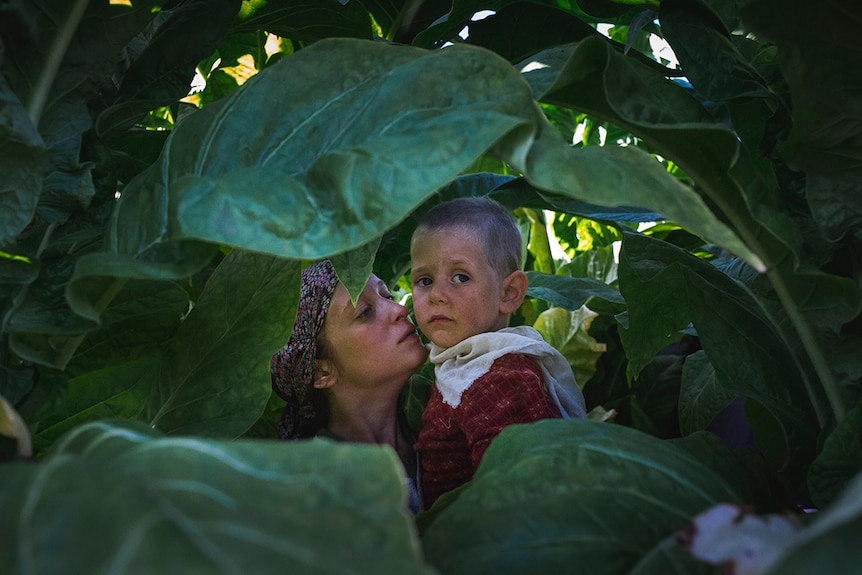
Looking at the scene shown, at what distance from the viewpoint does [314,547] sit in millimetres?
357

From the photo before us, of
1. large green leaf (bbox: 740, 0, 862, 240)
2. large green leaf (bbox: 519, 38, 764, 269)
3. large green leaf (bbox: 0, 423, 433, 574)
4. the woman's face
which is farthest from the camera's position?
the woman's face

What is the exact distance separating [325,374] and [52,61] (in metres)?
0.80

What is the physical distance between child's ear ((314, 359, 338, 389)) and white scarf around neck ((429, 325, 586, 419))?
0.19 m

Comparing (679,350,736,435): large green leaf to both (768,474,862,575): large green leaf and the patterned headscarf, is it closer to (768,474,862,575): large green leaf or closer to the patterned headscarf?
the patterned headscarf

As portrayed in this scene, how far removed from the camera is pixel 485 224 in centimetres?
137

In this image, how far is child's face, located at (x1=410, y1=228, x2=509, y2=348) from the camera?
4.41ft

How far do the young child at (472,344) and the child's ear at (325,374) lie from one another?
0.58ft

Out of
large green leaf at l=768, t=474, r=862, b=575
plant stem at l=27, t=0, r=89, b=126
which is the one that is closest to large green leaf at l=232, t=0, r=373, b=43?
plant stem at l=27, t=0, r=89, b=126

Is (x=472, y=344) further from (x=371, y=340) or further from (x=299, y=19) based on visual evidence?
(x=299, y=19)

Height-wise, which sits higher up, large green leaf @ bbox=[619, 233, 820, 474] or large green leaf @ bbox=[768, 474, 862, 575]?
large green leaf @ bbox=[768, 474, 862, 575]

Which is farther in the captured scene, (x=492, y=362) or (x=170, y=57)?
(x=492, y=362)

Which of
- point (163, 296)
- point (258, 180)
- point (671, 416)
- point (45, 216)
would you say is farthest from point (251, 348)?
point (671, 416)

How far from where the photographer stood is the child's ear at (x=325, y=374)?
4.79 feet

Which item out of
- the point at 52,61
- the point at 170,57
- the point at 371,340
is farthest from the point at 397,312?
the point at 52,61
